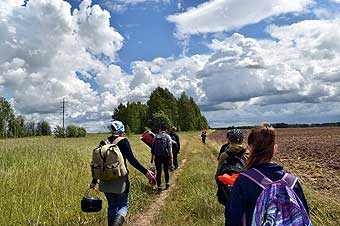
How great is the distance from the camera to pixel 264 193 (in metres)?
3.53

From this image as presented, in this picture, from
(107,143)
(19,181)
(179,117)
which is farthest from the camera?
(179,117)

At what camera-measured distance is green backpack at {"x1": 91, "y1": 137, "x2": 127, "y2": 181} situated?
630cm

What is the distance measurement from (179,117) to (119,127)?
91978 millimetres

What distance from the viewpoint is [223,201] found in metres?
6.14

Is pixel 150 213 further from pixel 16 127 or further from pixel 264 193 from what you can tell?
pixel 16 127

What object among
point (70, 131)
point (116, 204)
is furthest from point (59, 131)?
point (116, 204)

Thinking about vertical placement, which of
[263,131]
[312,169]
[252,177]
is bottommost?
[312,169]

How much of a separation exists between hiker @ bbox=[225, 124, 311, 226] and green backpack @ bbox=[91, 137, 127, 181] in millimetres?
2791

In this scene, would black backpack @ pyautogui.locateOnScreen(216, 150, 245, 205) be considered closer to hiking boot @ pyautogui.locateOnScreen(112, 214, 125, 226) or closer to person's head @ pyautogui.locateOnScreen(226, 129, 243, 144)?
person's head @ pyautogui.locateOnScreen(226, 129, 243, 144)

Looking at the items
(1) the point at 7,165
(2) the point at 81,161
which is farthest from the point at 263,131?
(2) the point at 81,161

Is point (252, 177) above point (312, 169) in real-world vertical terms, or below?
above

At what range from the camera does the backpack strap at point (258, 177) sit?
358 centimetres

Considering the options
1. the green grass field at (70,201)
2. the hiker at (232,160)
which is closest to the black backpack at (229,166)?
the hiker at (232,160)

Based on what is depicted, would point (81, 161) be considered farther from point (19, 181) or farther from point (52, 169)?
point (19, 181)
